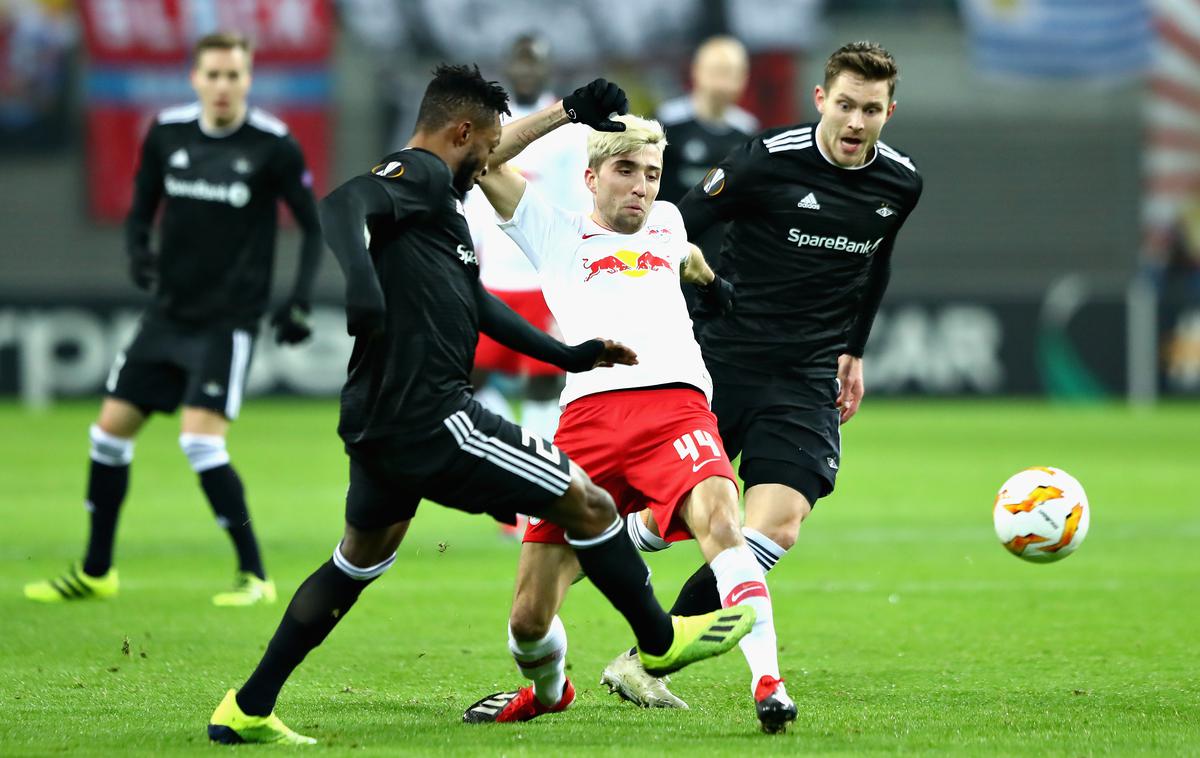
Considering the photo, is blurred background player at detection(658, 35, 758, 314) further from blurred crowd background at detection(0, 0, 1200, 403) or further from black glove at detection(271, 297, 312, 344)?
blurred crowd background at detection(0, 0, 1200, 403)

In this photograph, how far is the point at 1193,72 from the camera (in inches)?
981

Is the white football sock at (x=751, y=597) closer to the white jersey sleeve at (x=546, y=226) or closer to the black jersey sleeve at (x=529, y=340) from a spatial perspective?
the black jersey sleeve at (x=529, y=340)

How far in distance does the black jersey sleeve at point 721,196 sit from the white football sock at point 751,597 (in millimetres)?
1415

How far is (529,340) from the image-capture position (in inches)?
194

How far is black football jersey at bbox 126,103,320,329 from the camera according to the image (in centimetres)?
812

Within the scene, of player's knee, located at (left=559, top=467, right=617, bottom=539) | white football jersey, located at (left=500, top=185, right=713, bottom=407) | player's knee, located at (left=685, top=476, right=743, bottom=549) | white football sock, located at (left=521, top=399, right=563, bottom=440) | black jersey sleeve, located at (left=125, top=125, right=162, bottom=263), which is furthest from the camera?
white football sock, located at (left=521, top=399, right=563, bottom=440)

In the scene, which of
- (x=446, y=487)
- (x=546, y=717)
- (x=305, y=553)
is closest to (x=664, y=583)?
(x=305, y=553)

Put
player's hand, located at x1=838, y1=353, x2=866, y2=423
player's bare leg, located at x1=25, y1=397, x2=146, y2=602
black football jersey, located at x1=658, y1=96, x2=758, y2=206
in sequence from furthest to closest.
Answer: black football jersey, located at x1=658, y1=96, x2=758, y2=206
player's bare leg, located at x1=25, y1=397, x2=146, y2=602
player's hand, located at x1=838, y1=353, x2=866, y2=423

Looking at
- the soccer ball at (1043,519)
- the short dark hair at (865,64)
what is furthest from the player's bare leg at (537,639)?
the short dark hair at (865,64)

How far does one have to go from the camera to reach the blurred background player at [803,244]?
5.94 m

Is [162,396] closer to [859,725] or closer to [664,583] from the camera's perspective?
[664,583]

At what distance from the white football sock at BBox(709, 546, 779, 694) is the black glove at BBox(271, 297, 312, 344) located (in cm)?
252

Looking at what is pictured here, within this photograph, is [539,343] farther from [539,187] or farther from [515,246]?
[539,187]

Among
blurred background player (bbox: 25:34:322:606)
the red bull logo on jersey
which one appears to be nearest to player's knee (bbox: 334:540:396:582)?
the red bull logo on jersey
